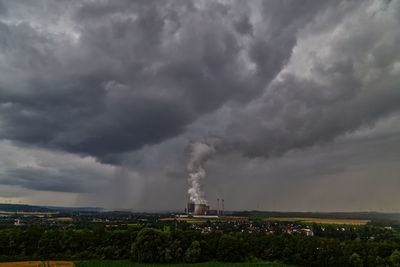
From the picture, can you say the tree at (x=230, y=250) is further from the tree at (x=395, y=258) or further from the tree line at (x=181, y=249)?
the tree at (x=395, y=258)

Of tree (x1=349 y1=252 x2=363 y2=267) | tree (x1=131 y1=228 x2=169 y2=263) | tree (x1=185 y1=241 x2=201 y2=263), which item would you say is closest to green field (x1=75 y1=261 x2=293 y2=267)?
tree (x1=131 y1=228 x2=169 y2=263)

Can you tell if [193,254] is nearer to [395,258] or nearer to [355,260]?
[355,260]

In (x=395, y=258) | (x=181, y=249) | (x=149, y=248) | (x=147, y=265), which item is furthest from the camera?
(x=181, y=249)

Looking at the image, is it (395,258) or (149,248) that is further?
(149,248)

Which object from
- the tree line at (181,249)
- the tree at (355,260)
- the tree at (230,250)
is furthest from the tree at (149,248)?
the tree at (355,260)

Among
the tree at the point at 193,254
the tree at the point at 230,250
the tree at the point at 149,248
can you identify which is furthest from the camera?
the tree at the point at 230,250

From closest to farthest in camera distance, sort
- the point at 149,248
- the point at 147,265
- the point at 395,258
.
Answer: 1. the point at 147,265
2. the point at 395,258
3. the point at 149,248

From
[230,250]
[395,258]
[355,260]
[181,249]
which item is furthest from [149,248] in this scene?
[395,258]

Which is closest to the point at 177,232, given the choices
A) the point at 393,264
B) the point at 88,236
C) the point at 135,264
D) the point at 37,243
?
the point at 135,264

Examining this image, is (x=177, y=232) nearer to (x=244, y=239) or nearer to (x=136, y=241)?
(x=136, y=241)
